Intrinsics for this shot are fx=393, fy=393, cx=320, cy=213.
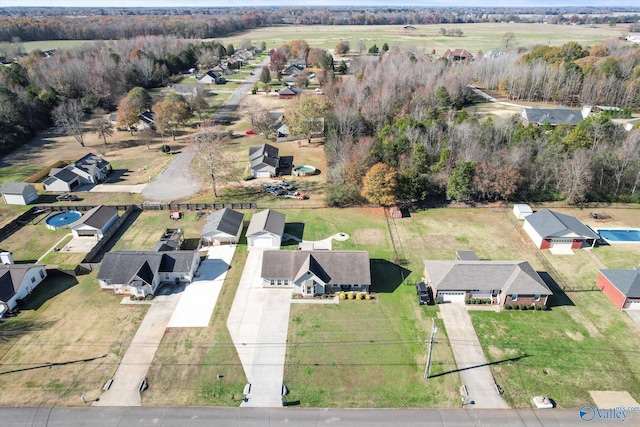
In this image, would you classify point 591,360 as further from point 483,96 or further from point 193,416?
point 483,96

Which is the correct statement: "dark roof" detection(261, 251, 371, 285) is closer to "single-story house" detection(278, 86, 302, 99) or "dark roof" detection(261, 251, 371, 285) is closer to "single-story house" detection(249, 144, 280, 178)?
"single-story house" detection(249, 144, 280, 178)

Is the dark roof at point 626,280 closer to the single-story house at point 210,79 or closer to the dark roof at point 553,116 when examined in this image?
the dark roof at point 553,116

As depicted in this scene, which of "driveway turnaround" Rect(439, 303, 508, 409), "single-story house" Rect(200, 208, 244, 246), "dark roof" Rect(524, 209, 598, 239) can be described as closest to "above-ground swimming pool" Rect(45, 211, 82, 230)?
"single-story house" Rect(200, 208, 244, 246)

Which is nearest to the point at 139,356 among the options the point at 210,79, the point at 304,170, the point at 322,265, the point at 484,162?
the point at 322,265

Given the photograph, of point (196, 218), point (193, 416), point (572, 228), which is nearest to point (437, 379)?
point (193, 416)

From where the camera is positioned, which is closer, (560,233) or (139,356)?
(139,356)

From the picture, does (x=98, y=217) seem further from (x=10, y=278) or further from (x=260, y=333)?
(x=260, y=333)

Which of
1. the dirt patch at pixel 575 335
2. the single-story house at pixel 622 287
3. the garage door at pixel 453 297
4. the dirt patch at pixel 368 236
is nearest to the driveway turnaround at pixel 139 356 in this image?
the dirt patch at pixel 368 236
